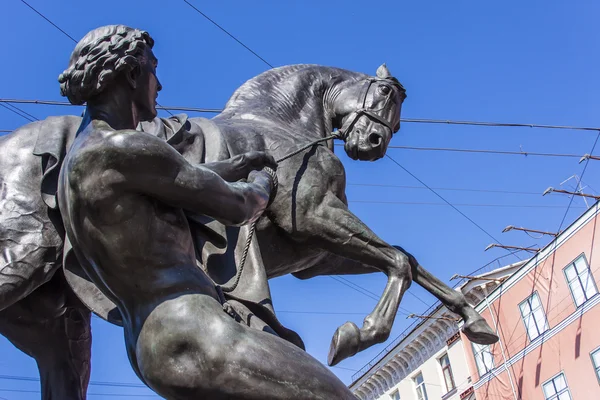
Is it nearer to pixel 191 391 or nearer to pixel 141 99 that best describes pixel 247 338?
pixel 191 391

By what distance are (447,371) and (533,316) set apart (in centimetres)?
700

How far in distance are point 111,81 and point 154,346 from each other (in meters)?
1.07

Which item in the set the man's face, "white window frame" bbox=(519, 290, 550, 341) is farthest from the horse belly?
"white window frame" bbox=(519, 290, 550, 341)

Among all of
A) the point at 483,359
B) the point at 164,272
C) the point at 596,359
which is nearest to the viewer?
the point at 164,272

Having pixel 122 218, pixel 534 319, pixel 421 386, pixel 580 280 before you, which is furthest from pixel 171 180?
pixel 421 386

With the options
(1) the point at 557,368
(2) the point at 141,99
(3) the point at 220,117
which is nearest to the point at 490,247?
(1) the point at 557,368

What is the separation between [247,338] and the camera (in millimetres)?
2658

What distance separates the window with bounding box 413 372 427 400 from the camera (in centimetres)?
3650

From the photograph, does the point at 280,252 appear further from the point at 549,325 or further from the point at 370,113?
the point at 549,325

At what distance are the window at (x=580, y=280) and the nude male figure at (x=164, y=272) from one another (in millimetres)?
26106

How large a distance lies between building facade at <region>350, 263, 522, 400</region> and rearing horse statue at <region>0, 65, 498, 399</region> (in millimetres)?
26918

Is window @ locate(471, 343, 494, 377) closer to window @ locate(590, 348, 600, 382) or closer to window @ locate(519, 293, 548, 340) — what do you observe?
window @ locate(519, 293, 548, 340)

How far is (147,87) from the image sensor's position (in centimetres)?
310

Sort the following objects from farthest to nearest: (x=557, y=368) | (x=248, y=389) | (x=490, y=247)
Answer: (x=490, y=247) → (x=557, y=368) → (x=248, y=389)
